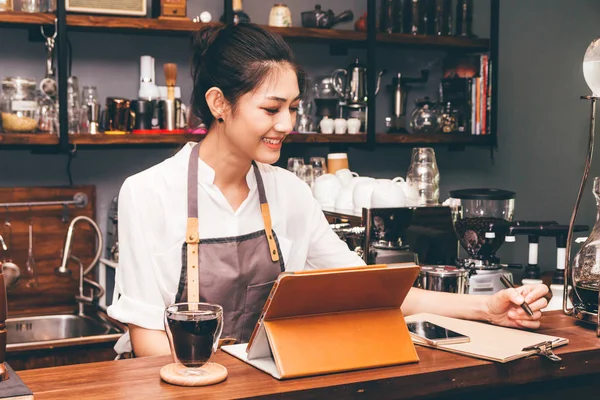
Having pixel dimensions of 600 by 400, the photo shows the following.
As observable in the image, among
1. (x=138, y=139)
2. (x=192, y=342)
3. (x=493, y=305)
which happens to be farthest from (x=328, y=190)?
(x=192, y=342)

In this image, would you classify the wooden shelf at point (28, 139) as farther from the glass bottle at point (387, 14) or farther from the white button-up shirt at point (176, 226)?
the glass bottle at point (387, 14)

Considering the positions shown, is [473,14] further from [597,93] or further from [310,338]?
[310,338]

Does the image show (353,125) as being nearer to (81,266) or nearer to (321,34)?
(321,34)

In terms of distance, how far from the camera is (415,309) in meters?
1.86

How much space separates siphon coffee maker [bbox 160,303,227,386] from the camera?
4.23 ft

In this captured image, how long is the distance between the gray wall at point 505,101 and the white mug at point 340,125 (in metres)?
0.25

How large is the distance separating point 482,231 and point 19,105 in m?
1.95

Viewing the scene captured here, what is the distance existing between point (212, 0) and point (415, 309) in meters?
2.48

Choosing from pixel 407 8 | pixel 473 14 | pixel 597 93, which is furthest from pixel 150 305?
pixel 473 14

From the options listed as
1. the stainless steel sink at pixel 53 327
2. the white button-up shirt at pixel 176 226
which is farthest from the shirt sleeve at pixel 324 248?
the stainless steel sink at pixel 53 327

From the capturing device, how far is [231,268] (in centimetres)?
198

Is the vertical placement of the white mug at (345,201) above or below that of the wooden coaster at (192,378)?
above

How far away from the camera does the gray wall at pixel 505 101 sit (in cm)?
375

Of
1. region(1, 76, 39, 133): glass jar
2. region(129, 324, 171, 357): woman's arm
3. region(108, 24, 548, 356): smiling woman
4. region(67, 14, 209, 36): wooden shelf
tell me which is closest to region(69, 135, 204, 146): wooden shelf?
region(1, 76, 39, 133): glass jar
